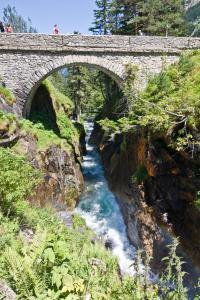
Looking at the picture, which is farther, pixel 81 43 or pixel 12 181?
pixel 81 43

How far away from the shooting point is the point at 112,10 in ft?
94.6

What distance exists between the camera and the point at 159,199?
42.7ft

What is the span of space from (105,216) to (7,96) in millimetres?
8263

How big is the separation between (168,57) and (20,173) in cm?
1325

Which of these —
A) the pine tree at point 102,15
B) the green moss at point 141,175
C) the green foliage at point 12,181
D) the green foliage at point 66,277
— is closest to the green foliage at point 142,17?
the pine tree at point 102,15

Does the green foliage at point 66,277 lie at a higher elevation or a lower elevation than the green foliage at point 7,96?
lower

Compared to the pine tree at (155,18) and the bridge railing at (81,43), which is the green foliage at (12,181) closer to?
the bridge railing at (81,43)

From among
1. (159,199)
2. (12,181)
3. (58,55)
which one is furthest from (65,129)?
(12,181)

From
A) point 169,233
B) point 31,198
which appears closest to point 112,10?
point 31,198

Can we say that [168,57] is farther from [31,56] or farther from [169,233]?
[169,233]

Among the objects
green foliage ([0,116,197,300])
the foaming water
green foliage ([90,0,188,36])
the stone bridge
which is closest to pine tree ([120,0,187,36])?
green foliage ([90,0,188,36])

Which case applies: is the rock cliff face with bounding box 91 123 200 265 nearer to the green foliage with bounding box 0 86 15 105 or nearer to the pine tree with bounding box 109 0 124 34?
the green foliage with bounding box 0 86 15 105

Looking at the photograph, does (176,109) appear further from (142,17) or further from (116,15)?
(116,15)

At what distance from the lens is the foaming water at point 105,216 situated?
14637 mm
